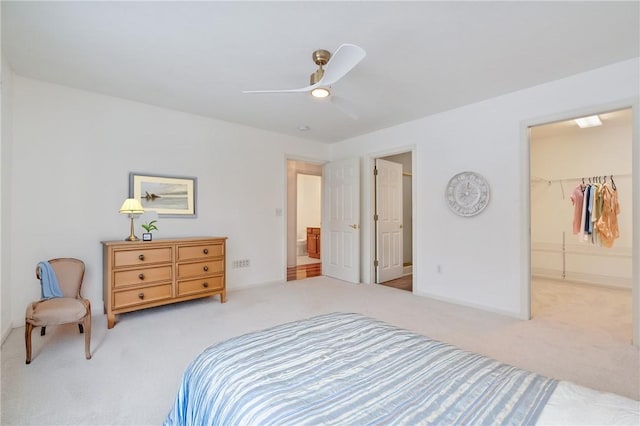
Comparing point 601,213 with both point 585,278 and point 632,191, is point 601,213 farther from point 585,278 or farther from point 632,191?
point 632,191

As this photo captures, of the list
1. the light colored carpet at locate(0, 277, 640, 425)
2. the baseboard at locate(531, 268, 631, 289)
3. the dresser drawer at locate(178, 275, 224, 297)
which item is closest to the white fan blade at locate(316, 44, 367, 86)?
the light colored carpet at locate(0, 277, 640, 425)

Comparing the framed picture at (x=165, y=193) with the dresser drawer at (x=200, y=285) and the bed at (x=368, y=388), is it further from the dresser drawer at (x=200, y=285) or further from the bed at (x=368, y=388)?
the bed at (x=368, y=388)

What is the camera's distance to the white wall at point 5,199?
2.63 m

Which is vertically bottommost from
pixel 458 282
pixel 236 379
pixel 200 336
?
pixel 200 336

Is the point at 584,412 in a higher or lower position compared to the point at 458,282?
higher

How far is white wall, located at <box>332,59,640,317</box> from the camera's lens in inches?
118

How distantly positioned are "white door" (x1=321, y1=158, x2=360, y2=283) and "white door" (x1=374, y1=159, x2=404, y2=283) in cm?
38

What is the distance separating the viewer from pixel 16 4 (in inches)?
76.9

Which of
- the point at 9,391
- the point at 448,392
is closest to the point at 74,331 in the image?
the point at 9,391

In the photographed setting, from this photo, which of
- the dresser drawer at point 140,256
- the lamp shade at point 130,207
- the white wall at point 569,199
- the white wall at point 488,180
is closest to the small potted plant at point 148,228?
the dresser drawer at point 140,256

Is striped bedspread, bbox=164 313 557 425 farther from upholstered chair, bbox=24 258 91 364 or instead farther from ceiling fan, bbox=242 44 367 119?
ceiling fan, bbox=242 44 367 119

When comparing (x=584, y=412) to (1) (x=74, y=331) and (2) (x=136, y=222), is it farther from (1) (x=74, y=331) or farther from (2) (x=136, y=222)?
(2) (x=136, y=222)

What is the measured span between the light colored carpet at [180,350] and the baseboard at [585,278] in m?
2.76

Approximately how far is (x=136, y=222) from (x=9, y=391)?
2.06 m
